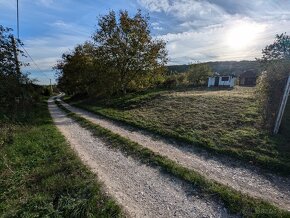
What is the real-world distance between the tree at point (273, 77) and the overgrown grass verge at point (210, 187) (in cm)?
584

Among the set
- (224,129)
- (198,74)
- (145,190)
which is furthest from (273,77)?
(198,74)

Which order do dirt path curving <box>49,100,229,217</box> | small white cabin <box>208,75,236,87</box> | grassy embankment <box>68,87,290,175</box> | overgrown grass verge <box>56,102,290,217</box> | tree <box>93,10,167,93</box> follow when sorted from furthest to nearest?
small white cabin <box>208,75,236,87</box>, tree <box>93,10,167,93</box>, grassy embankment <box>68,87,290,175</box>, dirt path curving <box>49,100,229,217</box>, overgrown grass verge <box>56,102,290,217</box>

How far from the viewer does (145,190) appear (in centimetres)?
632

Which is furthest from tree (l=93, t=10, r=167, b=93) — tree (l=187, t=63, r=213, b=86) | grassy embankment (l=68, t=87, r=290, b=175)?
tree (l=187, t=63, r=213, b=86)

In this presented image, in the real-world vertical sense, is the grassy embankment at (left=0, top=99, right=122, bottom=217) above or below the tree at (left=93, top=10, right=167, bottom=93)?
below

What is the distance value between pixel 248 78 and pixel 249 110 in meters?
37.4

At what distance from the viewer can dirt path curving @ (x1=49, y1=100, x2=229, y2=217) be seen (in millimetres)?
5402

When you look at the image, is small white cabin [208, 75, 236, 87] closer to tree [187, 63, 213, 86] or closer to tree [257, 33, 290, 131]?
tree [187, 63, 213, 86]

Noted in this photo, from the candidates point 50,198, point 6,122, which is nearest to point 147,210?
point 50,198

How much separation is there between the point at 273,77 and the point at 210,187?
7.12 meters

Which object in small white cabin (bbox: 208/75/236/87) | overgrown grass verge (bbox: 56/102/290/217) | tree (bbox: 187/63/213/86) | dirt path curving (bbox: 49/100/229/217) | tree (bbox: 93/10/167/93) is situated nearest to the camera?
overgrown grass verge (bbox: 56/102/290/217)

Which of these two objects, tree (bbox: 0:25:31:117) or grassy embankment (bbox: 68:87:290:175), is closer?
A: grassy embankment (bbox: 68:87:290:175)

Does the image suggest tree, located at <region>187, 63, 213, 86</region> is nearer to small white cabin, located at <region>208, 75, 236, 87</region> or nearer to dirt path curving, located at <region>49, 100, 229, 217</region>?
small white cabin, located at <region>208, 75, 236, 87</region>

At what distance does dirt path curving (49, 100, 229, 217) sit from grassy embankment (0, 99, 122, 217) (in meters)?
0.39
